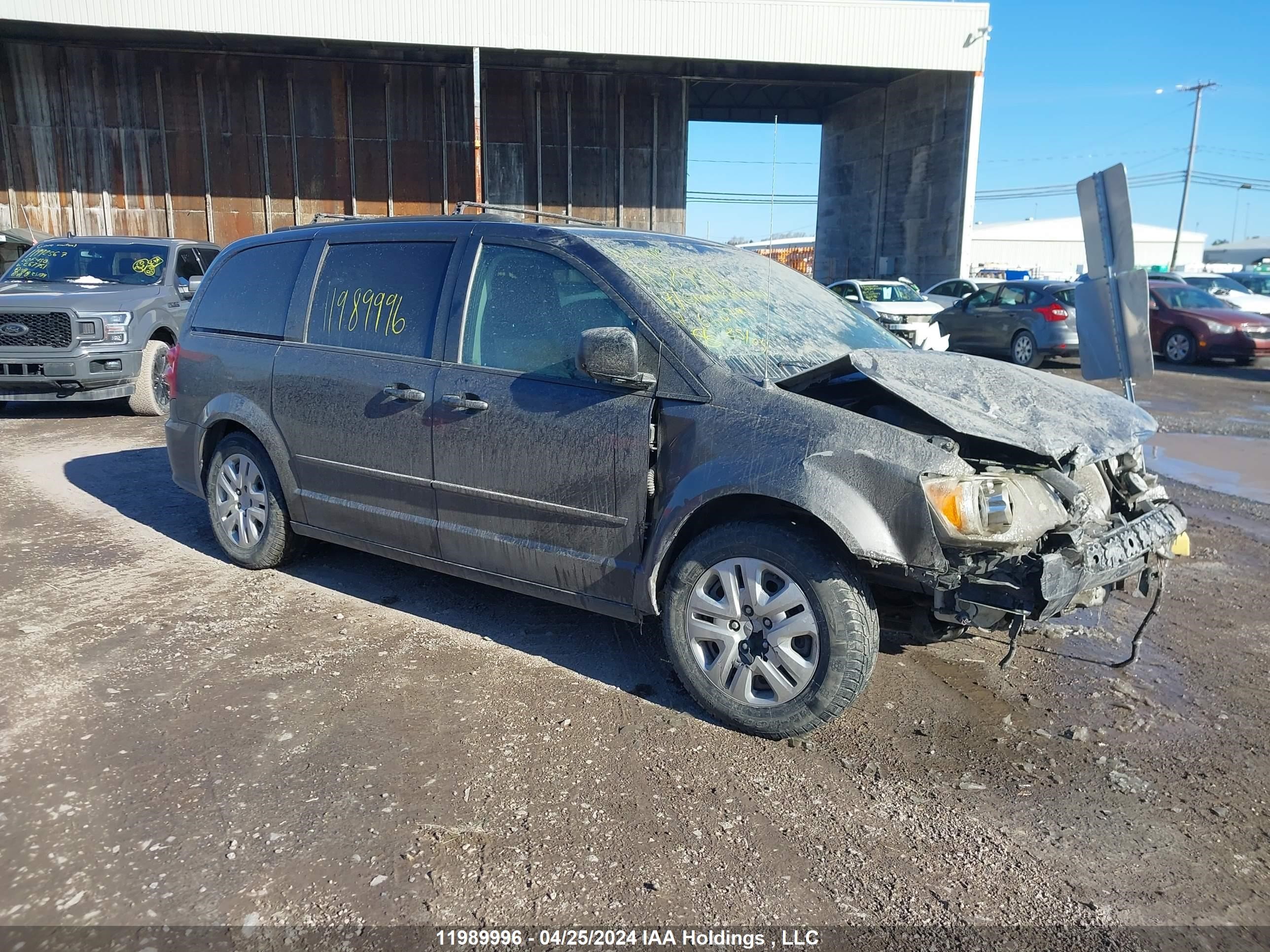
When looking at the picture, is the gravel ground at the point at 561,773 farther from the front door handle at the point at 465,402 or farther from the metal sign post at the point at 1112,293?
the metal sign post at the point at 1112,293

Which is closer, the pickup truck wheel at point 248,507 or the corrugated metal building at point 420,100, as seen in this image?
the pickup truck wheel at point 248,507

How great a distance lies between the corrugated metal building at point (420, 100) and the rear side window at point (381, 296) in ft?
57.8

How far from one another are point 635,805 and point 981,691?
1.69m

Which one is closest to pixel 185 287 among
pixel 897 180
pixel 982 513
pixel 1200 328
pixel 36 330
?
pixel 36 330

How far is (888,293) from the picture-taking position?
1825cm

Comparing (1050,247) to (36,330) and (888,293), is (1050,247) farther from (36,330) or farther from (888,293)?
(36,330)

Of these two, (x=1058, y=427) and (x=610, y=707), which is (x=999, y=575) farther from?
(x=610, y=707)

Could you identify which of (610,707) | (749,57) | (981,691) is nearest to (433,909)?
(610,707)

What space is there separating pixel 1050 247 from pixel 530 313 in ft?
329

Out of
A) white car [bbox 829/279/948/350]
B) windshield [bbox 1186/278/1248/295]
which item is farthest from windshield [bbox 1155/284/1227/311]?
windshield [bbox 1186/278/1248/295]

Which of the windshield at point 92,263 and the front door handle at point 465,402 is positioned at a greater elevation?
the windshield at point 92,263

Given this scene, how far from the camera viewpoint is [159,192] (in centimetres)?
2520

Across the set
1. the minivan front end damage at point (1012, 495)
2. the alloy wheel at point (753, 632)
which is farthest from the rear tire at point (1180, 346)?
the alloy wheel at point (753, 632)

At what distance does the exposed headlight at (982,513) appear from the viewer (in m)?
3.01
